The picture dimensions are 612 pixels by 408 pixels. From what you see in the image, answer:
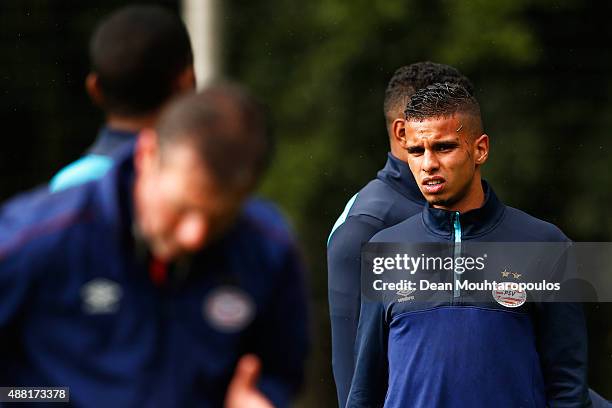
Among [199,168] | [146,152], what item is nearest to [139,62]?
[146,152]

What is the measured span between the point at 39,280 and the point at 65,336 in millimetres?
136

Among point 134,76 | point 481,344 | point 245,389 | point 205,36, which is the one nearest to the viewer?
point 245,389

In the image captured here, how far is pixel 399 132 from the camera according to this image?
4.62 metres

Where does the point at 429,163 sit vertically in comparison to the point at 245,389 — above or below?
Answer: above

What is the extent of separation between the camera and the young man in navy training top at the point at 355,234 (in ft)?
14.5

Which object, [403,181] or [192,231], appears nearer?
[192,231]

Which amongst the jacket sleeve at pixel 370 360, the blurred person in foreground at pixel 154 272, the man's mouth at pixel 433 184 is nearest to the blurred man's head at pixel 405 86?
the man's mouth at pixel 433 184

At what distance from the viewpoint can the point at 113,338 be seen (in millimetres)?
2600

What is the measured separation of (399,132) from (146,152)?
2170 millimetres

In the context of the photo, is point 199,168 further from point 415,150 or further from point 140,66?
point 415,150

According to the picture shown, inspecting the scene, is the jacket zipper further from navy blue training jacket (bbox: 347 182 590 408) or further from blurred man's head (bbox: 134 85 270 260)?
blurred man's head (bbox: 134 85 270 260)

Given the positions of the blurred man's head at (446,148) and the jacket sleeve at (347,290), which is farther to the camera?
the jacket sleeve at (347,290)

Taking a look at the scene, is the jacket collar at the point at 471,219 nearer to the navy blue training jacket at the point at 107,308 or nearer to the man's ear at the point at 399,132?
the man's ear at the point at 399,132

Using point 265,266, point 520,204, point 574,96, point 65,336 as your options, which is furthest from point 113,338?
point 574,96
